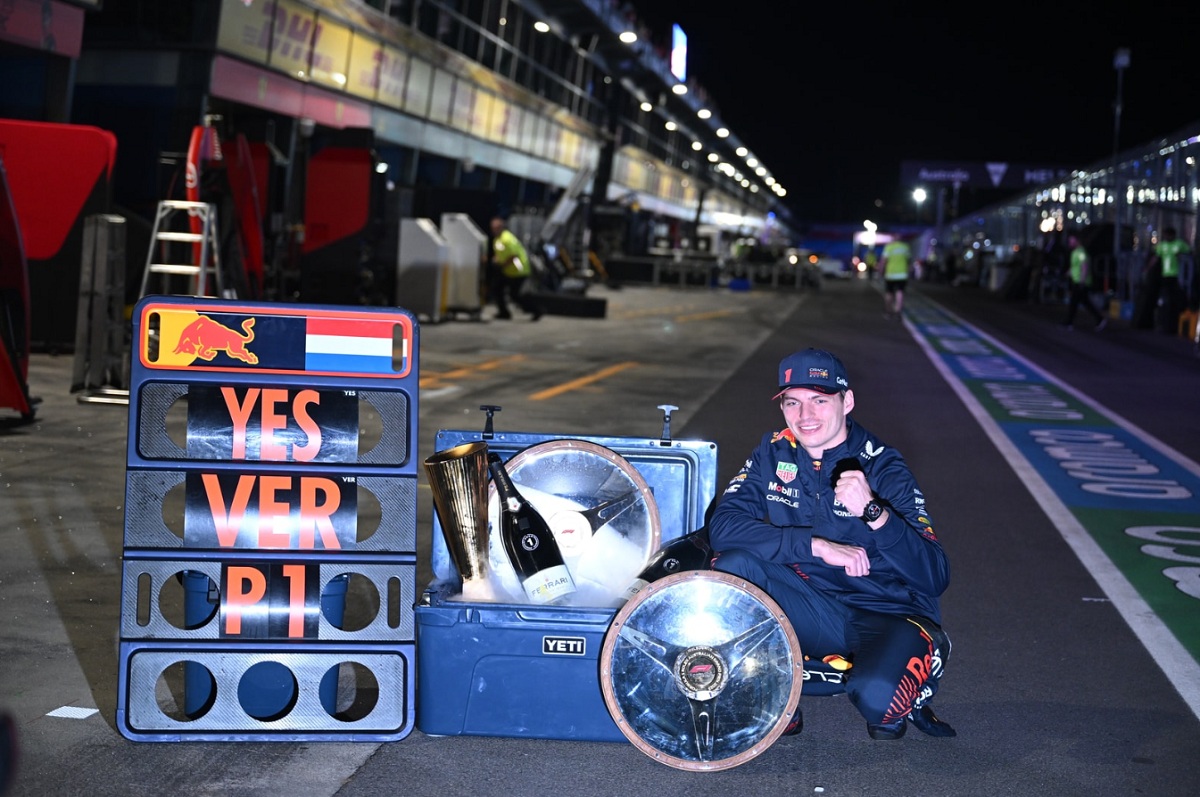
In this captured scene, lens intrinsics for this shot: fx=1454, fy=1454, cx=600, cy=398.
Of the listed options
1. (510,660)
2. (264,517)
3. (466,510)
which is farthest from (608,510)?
(264,517)

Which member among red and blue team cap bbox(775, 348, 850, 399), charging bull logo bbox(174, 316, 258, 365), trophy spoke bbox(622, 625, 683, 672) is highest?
red and blue team cap bbox(775, 348, 850, 399)

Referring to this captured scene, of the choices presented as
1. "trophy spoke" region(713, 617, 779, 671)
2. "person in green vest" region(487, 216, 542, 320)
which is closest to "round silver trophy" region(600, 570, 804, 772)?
"trophy spoke" region(713, 617, 779, 671)

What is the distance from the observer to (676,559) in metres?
4.85

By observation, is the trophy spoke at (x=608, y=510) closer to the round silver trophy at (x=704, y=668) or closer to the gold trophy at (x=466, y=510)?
the gold trophy at (x=466, y=510)

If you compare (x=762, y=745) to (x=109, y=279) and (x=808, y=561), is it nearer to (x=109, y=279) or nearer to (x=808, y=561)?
(x=808, y=561)

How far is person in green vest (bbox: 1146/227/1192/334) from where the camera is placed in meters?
29.4

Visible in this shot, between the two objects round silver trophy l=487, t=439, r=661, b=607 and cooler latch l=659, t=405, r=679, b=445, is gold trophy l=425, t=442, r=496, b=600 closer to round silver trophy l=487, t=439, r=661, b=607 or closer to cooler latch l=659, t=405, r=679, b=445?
round silver trophy l=487, t=439, r=661, b=607

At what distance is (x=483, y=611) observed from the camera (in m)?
4.58

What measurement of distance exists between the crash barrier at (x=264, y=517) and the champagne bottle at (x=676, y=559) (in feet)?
2.50

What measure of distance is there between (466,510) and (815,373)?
1238 millimetres

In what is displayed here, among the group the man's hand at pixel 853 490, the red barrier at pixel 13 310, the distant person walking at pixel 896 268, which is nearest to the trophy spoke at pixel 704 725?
the man's hand at pixel 853 490

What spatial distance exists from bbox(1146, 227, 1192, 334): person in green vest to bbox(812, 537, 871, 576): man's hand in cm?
2671

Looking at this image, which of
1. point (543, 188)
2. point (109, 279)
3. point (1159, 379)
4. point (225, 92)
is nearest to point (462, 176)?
point (543, 188)

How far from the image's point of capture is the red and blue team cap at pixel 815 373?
479 centimetres
